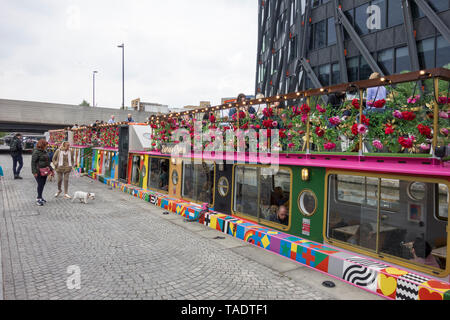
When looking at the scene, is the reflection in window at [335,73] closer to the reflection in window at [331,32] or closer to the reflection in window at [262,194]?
the reflection in window at [331,32]

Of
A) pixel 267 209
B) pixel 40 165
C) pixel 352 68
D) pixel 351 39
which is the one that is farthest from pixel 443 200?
pixel 351 39

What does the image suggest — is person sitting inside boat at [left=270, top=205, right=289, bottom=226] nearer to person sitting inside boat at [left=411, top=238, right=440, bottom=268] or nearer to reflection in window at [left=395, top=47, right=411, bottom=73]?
person sitting inside boat at [left=411, top=238, right=440, bottom=268]

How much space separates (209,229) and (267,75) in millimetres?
32501

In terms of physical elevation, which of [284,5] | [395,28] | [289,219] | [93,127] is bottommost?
[289,219]

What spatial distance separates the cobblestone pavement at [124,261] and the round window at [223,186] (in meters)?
1.31

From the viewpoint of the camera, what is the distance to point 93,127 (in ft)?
72.8

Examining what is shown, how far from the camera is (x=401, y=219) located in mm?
5449

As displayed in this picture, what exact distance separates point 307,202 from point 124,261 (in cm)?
388

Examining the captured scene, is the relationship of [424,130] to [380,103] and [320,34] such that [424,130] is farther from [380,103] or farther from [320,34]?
[320,34]

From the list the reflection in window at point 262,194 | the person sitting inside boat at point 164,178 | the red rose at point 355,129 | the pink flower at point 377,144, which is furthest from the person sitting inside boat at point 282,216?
the person sitting inside boat at point 164,178

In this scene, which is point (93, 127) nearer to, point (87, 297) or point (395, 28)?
point (87, 297)

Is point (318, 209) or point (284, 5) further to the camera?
point (284, 5)
